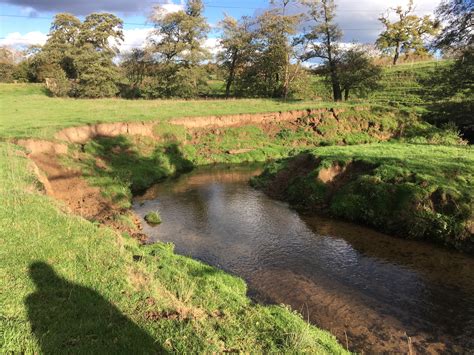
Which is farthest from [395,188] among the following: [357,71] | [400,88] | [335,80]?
[400,88]

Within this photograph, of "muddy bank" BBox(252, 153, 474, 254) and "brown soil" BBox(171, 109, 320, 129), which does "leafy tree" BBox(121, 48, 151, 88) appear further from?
"muddy bank" BBox(252, 153, 474, 254)

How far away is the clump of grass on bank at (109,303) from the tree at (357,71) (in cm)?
3630

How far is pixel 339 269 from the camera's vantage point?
38.2 feet

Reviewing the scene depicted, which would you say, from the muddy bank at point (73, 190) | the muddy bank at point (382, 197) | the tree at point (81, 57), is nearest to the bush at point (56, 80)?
the tree at point (81, 57)

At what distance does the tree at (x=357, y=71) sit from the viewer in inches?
1592

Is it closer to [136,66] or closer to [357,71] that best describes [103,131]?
[357,71]

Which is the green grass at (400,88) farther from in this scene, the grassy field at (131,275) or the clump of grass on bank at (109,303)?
the clump of grass on bank at (109,303)

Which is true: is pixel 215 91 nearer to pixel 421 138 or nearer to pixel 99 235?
pixel 421 138

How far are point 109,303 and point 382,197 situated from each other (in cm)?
1231

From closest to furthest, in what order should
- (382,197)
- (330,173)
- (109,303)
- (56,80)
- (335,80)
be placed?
(109,303), (382,197), (330,173), (335,80), (56,80)

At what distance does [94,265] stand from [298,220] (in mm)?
10225

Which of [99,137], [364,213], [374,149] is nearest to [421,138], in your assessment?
[374,149]

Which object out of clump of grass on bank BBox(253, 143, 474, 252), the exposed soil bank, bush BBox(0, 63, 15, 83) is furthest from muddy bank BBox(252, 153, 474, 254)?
bush BBox(0, 63, 15, 83)

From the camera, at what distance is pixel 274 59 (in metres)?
45.2
